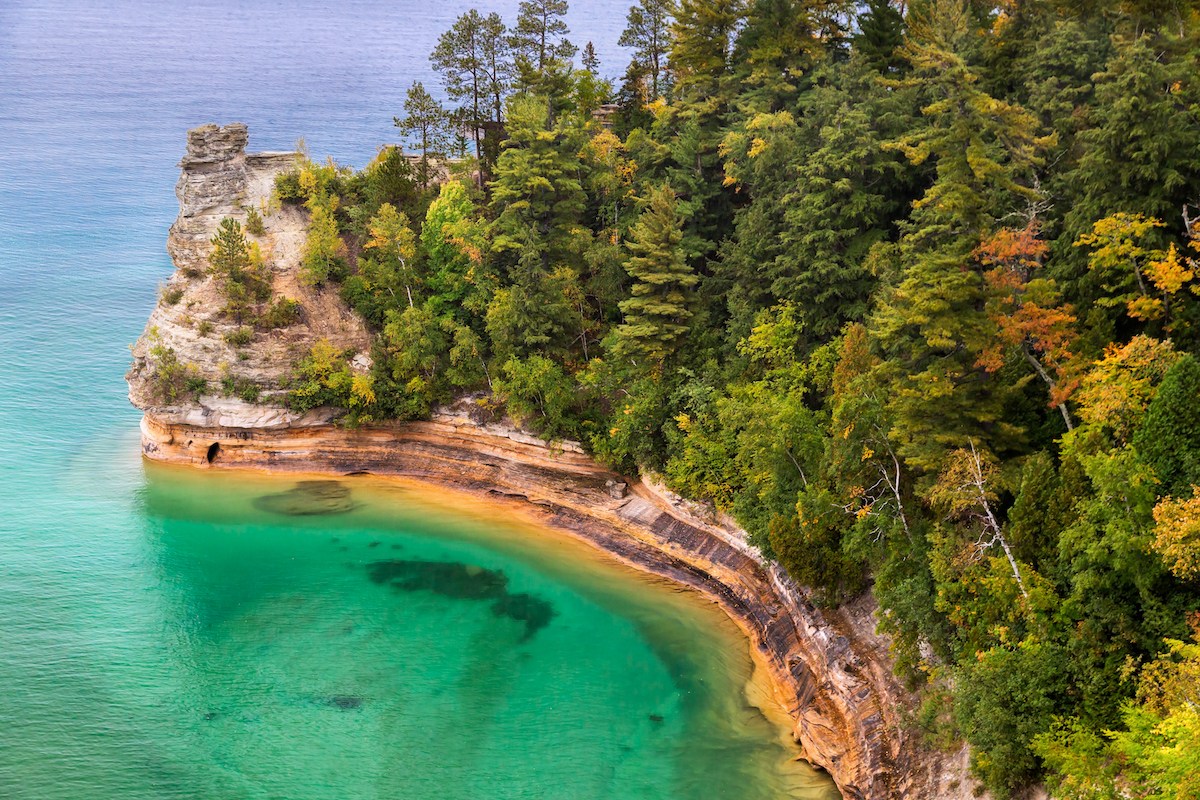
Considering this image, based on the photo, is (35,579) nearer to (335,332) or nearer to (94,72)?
(335,332)

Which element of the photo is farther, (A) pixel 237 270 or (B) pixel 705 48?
(A) pixel 237 270

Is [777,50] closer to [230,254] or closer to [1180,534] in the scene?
[230,254]

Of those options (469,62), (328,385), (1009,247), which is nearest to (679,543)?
(1009,247)

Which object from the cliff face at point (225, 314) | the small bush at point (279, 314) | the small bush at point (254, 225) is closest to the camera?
the cliff face at point (225, 314)

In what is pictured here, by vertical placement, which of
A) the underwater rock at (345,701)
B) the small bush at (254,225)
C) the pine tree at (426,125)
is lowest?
the underwater rock at (345,701)

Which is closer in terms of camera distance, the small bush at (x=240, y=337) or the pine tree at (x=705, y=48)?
the pine tree at (x=705, y=48)

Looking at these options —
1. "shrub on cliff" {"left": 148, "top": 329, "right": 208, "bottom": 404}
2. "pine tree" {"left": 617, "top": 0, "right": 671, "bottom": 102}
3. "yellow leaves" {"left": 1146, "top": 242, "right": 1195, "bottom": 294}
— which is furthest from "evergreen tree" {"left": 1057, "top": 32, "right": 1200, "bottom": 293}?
"shrub on cliff" {"left": 148, "top": 329, "right": 208, "bottom": 404}

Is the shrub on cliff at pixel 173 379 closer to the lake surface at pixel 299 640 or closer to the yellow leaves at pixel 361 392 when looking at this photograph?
the lake surface at pixel 299 640

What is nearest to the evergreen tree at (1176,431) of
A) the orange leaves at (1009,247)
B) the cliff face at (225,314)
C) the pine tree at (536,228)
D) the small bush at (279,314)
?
the orange leaves at (1009,247)
